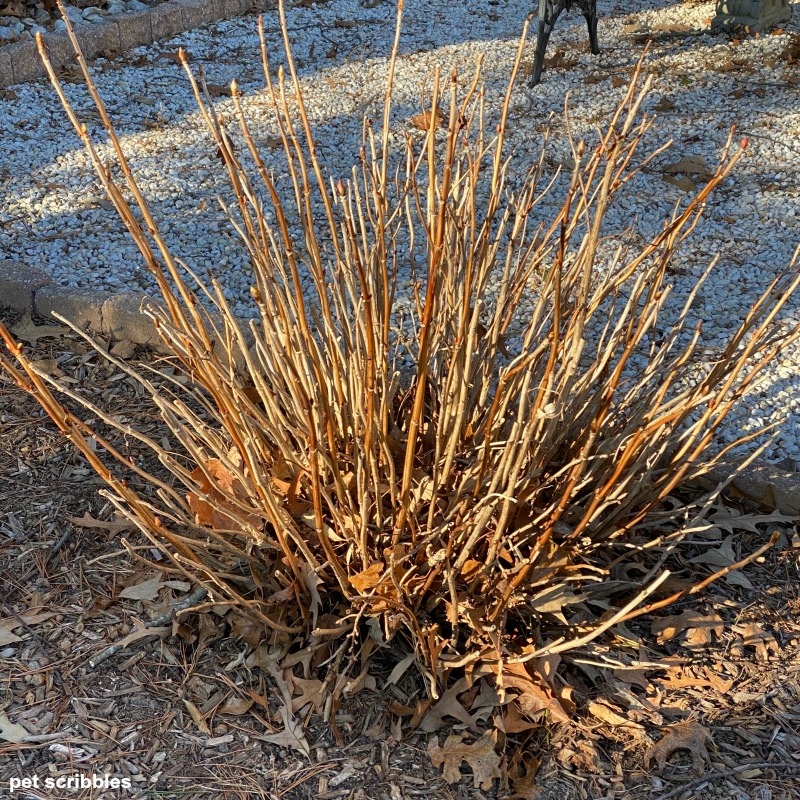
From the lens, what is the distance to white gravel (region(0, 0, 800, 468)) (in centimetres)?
345

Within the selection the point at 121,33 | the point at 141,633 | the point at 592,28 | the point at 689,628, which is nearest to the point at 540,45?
the point at 592,28

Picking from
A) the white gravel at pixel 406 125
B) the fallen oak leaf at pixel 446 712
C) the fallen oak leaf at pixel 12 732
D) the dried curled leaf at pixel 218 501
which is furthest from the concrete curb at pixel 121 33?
the fallen oak leaf at pixel 446 712

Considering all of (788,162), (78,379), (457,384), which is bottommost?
(788,162)

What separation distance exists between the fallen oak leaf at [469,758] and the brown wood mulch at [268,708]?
0.02 meters

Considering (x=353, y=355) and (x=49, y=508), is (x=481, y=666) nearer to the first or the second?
(x=353, y=355)

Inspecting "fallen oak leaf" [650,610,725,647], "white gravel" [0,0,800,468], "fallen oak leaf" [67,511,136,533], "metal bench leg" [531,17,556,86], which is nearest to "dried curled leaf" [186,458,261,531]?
"fallen oak leaf" [67,511,136,533]

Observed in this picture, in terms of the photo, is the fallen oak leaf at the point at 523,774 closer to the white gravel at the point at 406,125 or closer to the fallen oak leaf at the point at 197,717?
the fallen oak leaf at the point at 197,717

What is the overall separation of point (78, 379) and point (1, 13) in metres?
4.29

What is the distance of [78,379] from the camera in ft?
8.91

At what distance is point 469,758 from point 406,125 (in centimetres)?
361

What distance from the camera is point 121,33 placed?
18.5 ft

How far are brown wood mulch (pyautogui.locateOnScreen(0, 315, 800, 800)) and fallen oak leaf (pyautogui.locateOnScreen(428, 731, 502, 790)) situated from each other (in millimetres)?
20

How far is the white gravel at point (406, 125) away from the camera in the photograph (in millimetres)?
3451

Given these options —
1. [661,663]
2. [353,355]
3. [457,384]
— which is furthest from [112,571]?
[661,663]
